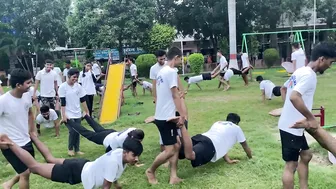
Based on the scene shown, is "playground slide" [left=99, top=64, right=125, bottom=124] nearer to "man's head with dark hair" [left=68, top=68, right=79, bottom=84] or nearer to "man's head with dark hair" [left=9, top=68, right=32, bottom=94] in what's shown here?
"man's head with dark hair" [left=68, top=68, right=79, bottom=84]

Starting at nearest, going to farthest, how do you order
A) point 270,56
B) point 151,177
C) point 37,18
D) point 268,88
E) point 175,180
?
1. point 175,180
2. point 151,177
3. point 268,88
4. point 270,56
5. point 37,18

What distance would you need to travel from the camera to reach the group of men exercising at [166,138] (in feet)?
10.9

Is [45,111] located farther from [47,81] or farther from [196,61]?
[196,61]

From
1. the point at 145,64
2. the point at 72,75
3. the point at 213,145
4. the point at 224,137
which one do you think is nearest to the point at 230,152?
the point at 224,137

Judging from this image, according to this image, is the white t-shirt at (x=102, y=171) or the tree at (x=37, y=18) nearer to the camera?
the white t-shirt at (x=102, y=171)

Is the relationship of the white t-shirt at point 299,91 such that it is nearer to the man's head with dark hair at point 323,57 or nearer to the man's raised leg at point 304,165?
the man's head with dark hair at point 323,57

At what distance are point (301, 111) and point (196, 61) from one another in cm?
1778

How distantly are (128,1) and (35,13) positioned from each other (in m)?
7.09

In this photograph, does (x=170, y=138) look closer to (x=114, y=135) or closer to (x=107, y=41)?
(x=114, y=135)

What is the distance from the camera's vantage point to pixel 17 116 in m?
3.84

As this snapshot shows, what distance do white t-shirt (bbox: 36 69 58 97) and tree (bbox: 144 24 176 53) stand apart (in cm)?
1658

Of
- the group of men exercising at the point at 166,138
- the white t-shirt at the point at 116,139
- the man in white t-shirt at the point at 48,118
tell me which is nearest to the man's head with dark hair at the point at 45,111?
the man in white t-shirt at the point at 48,118

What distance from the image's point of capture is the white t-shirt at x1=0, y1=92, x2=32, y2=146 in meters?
3.76

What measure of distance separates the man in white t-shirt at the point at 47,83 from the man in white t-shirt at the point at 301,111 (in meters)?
5.93
